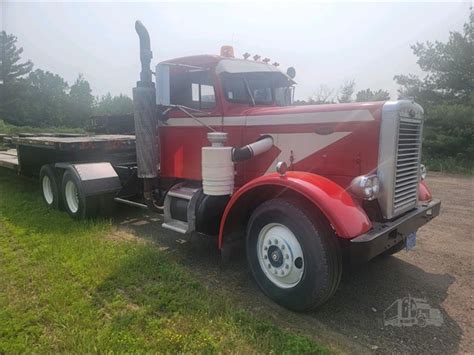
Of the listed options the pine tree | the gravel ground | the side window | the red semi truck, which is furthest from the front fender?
the pine tree

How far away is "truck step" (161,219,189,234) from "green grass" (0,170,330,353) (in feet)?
1.13

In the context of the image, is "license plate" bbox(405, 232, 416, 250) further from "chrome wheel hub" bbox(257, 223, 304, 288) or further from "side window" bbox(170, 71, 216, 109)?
"side window" bbox(170, 71, 216, 109)

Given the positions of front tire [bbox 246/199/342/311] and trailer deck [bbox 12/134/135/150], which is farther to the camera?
trailer deck [bbox 12/134/135/150]

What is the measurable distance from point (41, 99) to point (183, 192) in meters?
58.5

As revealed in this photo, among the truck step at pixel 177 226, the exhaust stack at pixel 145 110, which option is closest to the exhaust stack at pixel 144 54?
the exhaust stack at pixel 145 110

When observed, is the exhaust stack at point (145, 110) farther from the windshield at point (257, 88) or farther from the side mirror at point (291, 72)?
the side mirror at point (291, 72)

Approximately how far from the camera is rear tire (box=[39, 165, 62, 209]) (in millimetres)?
6477

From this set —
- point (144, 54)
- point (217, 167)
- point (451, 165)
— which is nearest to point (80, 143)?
point (144, 54)

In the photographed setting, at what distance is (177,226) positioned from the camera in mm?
4469

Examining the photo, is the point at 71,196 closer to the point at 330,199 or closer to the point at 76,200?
the point at 76,200

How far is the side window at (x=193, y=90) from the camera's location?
4438mm

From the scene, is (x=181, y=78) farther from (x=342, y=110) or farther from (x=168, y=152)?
(x=342, y=110)

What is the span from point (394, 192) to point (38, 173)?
6916mm

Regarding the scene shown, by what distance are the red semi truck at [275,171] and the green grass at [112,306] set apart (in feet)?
1.72
